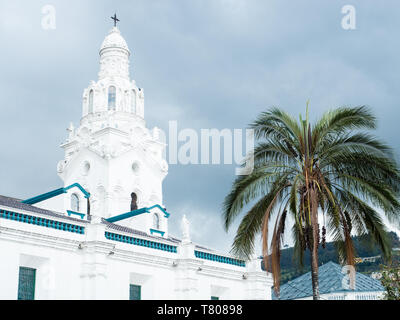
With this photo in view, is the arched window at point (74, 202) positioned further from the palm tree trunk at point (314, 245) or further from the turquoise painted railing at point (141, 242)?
the palm tree trunk at point (314, 245)

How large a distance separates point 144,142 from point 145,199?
3997 mm

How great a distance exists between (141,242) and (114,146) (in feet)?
44.4

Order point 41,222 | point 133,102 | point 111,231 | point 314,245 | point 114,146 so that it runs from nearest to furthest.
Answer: point 314,245 → point 41,222 → point 111,231 → point 114,146 → point 133,102

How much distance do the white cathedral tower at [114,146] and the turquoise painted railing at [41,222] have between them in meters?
13.1

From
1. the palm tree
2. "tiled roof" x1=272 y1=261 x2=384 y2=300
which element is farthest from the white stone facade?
"tiled roof" x1=272 y1=261 x2=384 y2=300

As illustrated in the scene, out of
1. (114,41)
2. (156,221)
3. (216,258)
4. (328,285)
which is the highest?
(114,41)

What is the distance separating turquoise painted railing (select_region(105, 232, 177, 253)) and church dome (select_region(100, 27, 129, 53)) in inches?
793

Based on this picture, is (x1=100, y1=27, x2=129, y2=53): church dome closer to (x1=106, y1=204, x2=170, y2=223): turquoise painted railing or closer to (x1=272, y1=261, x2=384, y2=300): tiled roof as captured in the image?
(x1=106, y1=204, x2=170, y2=223): turquoise painted railing

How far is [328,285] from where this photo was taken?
4722 centimetres

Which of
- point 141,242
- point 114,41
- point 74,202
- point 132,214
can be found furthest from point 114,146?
point 141,242

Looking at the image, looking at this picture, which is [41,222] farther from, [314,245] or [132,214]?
[132,214]

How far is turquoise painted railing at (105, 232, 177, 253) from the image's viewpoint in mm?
27095
